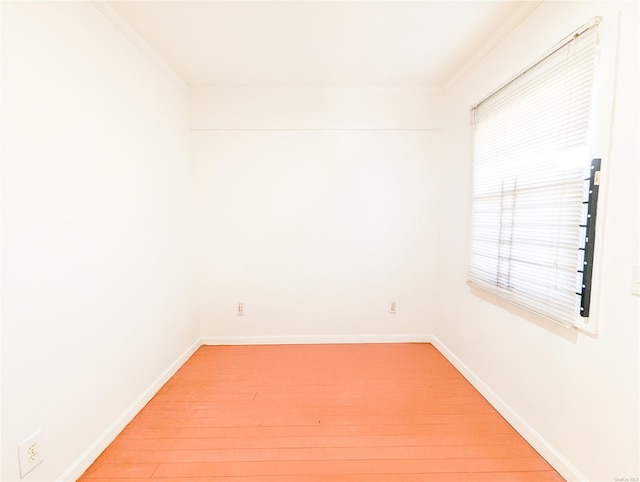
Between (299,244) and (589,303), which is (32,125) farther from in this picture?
(589,303)

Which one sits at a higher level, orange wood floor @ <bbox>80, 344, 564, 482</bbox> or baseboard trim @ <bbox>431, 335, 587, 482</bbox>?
baseboard trim @ <bbox>431, 335, 587, 482</bbox>

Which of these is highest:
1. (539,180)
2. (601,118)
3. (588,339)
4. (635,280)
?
(601,118)

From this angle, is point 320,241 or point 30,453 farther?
point 320,241

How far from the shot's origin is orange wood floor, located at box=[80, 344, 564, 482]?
56.2 inches

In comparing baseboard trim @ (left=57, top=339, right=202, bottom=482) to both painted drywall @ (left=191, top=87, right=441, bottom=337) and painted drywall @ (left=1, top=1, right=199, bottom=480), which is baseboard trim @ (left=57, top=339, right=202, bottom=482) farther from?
painted drywall @ (left=191, top=87, right=441, bottom=337)

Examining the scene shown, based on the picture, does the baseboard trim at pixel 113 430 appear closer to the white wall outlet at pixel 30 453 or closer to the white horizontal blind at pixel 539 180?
the white wall outlet at pixel 30 453

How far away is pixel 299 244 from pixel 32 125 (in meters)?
2.08

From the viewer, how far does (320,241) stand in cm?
290

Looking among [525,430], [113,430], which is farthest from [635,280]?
[113,430]

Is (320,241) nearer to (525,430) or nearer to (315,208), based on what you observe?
(315,208)

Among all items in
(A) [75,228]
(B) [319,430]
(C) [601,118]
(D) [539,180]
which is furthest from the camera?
(B) [319,430]

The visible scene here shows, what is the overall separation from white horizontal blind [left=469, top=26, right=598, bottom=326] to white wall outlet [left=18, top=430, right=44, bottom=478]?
2.59m

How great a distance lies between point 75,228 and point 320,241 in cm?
197

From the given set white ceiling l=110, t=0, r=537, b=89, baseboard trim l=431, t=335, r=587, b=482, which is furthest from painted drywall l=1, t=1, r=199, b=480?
baseboard trim l=431, t=335, r=587, b=482
